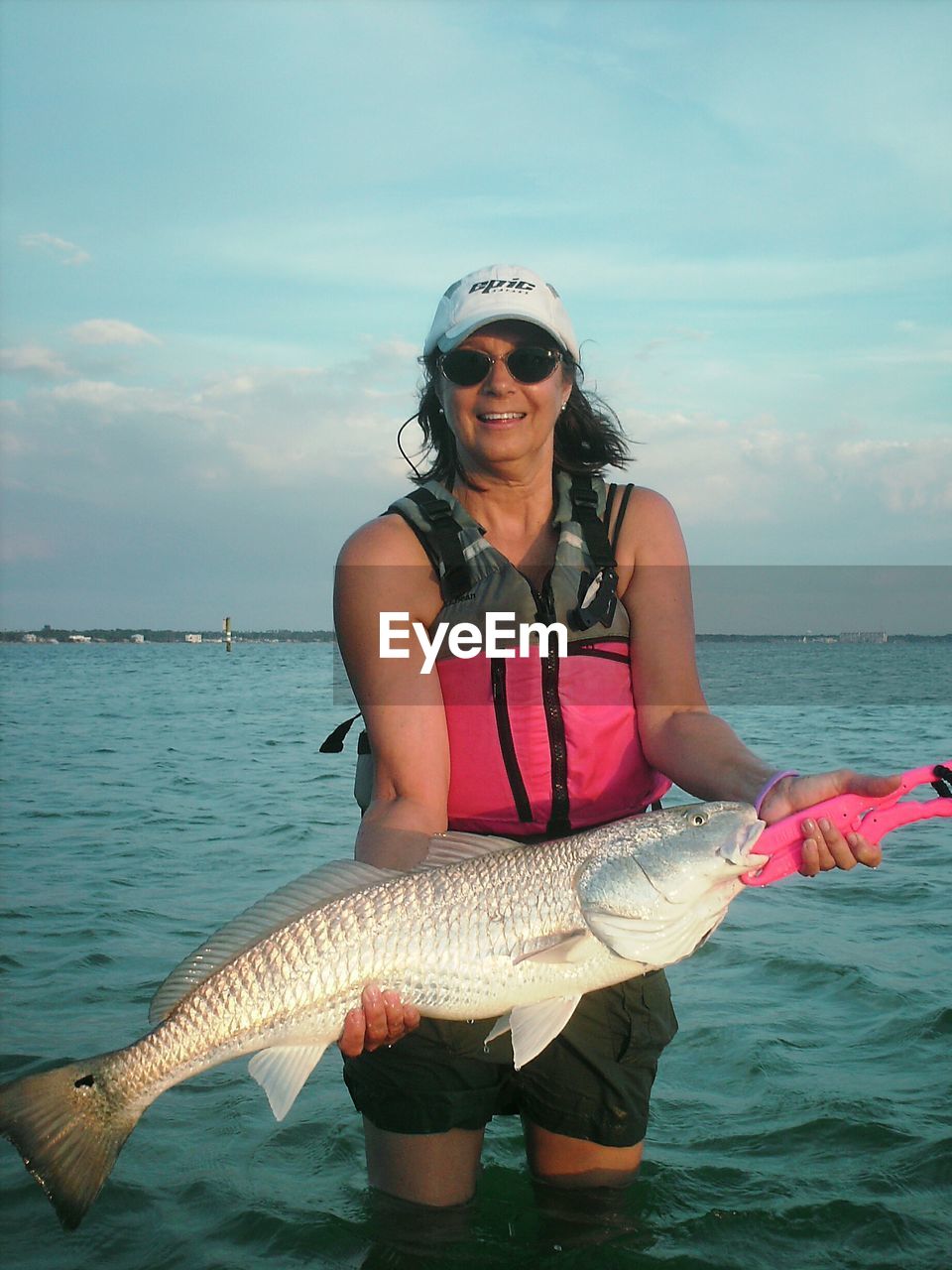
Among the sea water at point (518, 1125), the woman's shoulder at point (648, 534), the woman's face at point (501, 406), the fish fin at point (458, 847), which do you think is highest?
the woman's face at point (501, 406)

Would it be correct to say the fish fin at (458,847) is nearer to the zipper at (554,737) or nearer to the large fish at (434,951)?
the large fish at (434,951)

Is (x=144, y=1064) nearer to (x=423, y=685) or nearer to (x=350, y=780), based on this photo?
(x=423, y=685)

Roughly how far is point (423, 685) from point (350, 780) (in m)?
11.7

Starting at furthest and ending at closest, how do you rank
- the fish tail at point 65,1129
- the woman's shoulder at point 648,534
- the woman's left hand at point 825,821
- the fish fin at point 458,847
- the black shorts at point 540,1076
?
the woman's shoulder at point 648,534
the black shorts at point 540,1076
the fish fin at point 458,847
the woman's left hand at point 825,821
the fish tail at point 65,1129

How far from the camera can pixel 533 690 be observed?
435cm

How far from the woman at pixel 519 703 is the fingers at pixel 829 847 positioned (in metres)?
0.45

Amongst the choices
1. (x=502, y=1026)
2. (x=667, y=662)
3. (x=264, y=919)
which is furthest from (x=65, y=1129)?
(x=667, y=662)

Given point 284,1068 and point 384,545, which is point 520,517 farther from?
point 284,1068

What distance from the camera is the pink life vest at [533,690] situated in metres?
4.33

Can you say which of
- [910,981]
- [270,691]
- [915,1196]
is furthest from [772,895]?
[270,691]

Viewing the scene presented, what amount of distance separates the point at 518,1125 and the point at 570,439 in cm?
323

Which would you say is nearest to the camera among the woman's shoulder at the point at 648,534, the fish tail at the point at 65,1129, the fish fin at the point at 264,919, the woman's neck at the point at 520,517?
the fish tail at the point at 65,1129

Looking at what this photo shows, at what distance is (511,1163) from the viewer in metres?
5.12

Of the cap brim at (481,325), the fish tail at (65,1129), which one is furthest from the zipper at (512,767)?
the fish tail at (65,1129)
